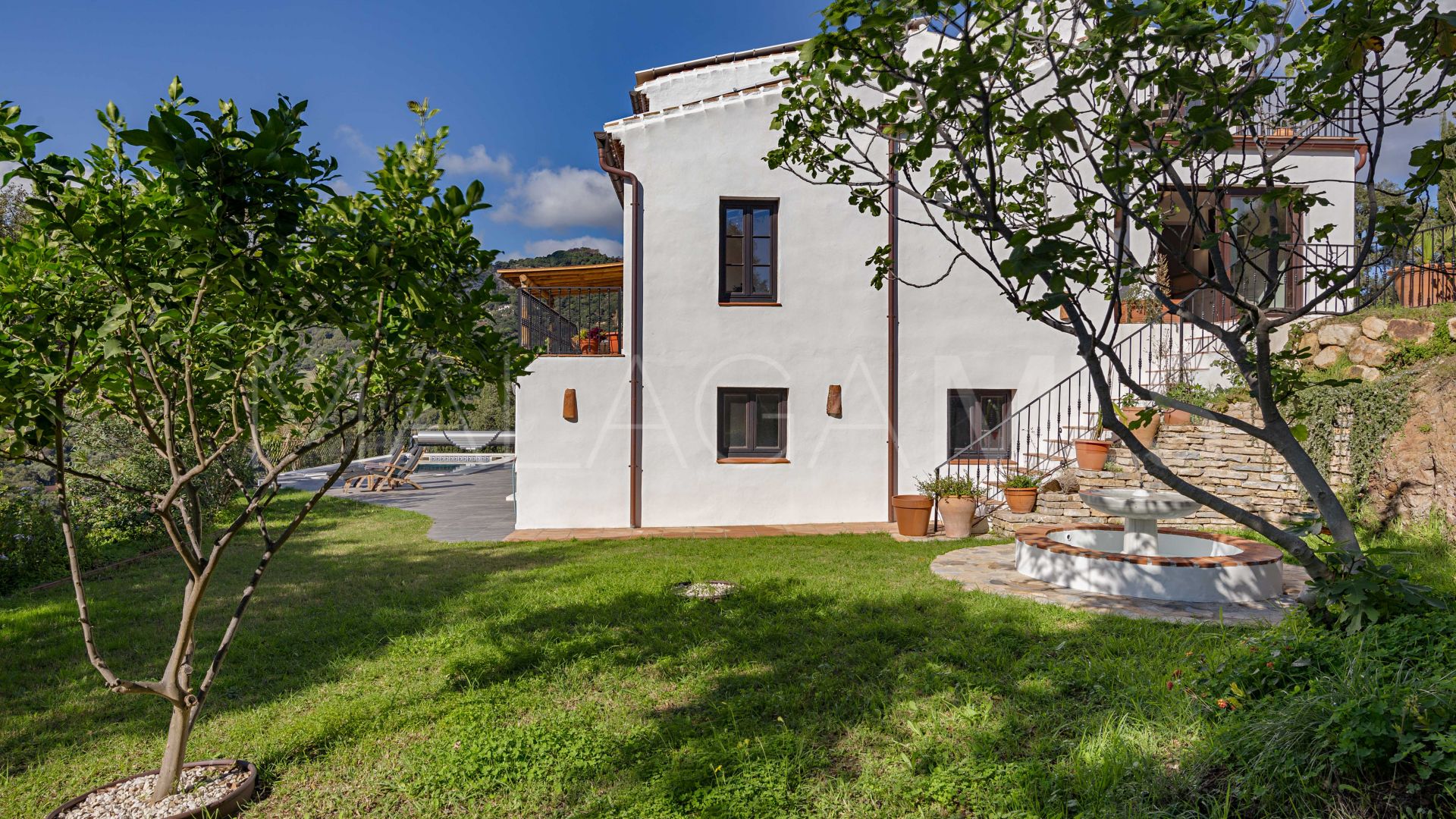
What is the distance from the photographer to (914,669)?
4215 mm

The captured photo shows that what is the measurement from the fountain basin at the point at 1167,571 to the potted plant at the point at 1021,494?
2201 mm

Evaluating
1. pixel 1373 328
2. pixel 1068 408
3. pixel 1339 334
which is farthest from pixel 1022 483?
pixel 1373 328

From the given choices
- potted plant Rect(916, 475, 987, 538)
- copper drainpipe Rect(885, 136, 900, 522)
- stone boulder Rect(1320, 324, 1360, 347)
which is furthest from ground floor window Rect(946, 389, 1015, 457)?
stone boulder Rect(1320, 324, 1360, 347)

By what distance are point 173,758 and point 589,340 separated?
8.79 metres

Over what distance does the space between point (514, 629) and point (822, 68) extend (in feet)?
13.8

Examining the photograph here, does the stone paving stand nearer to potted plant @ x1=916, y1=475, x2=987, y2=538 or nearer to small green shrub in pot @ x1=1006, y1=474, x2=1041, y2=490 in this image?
potted plant @ x1=916, y1=475, x2=987, y2=538

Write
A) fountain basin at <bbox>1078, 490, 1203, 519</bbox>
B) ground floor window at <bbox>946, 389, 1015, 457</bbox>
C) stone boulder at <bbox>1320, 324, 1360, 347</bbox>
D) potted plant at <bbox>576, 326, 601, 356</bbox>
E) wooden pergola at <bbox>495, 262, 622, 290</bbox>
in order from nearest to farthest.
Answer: fountain basin at <bbox>1078, 490, 1203, 519</bbox>
stone boulder at <bbox>1320, 324, 1360, 347</bbox>
ground floor window at <bbox>946, 389, 1015, 457</bbox>
potted plant at <bbox>576, 326, 601, 356</bbox>
wooden pergola at <bbox>495, 262, 622, 290</bbox>

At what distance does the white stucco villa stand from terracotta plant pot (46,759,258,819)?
690 centimetres

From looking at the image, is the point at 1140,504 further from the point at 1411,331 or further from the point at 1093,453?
the point at 1411,331

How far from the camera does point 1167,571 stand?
5.73 m

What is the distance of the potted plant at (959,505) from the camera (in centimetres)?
914

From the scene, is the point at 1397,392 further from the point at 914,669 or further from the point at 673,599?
the point at 673,599

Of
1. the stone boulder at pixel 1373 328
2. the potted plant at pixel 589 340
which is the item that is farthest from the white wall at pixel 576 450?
the stone boulder at pixel 1373 328

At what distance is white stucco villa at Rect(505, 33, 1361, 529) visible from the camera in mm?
10078
